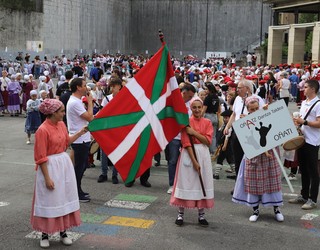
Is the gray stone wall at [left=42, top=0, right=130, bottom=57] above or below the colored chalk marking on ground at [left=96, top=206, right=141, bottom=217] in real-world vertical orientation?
above

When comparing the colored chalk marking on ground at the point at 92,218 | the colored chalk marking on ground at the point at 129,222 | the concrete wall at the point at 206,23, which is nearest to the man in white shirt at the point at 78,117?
the colored chalk marking on ground at the point at 92,218

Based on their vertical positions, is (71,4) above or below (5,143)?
above

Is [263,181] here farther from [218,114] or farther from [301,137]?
[218,114]

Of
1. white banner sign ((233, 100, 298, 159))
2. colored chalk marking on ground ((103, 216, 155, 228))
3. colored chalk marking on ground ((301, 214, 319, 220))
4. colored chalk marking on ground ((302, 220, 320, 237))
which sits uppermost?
white banner sign ((233, 100, 298, 159))

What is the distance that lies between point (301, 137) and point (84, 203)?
11.1ft

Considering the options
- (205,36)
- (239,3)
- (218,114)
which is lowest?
(218,114)

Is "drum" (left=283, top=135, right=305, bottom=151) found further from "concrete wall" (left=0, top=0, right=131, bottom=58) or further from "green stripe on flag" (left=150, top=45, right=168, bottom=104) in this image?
"concrete wall" (left=0, top=0, right=131, bottom=58)

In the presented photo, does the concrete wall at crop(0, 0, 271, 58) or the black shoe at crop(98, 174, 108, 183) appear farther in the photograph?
the concrete wall at crop(0, 0, 271, 58)

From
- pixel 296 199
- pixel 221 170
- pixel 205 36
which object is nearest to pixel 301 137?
pixel 296 199

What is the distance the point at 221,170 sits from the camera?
1038 centimetres

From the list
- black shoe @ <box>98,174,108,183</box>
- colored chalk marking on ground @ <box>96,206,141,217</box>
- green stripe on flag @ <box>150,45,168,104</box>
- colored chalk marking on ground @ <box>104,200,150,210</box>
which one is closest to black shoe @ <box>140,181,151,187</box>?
black shoe @ <box>98,174,108,183</box>

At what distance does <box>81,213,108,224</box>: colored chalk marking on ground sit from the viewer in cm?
691

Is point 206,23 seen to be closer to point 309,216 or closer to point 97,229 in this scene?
point 309,216

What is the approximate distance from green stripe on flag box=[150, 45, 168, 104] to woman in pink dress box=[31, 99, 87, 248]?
1.14 metres
